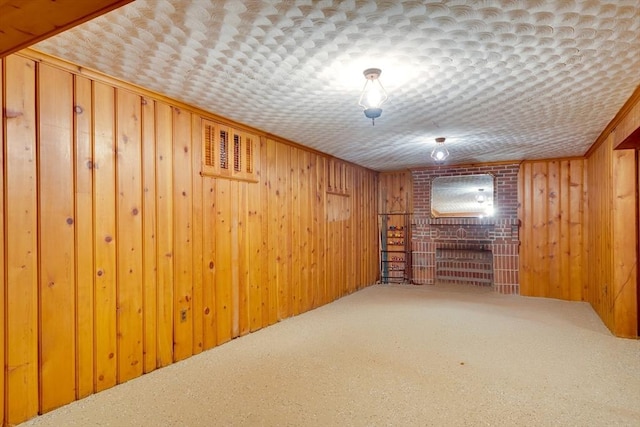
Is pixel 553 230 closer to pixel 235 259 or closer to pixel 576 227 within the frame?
pixel 576 227

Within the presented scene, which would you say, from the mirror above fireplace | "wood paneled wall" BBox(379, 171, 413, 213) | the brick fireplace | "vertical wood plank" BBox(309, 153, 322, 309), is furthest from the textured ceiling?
"wood paneled wall" BBox(379, 171, 413, 213)

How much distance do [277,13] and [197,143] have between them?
68.8 inches

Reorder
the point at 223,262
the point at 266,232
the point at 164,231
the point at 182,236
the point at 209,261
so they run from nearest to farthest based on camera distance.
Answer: the point at 164,231 → the point at 182,236 → the point at 209,261 → the point at 223,262 → the point at 266,232

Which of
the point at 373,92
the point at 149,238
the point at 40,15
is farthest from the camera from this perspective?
the point at 149,238

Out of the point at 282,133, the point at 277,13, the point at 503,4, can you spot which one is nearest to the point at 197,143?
the point at 282,133

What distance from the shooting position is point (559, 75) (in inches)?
95.4

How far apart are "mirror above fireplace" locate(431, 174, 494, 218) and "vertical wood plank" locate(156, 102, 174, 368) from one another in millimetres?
4844

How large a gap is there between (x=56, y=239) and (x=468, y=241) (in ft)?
20.0

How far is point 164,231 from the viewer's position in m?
2.89

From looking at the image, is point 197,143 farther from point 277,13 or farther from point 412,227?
point 412,227

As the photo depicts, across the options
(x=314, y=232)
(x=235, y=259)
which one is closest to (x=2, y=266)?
(x=235, y=259)

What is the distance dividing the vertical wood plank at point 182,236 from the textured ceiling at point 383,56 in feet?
1.01

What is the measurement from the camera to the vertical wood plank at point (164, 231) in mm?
2844

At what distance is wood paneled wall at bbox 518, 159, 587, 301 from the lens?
5.36m
